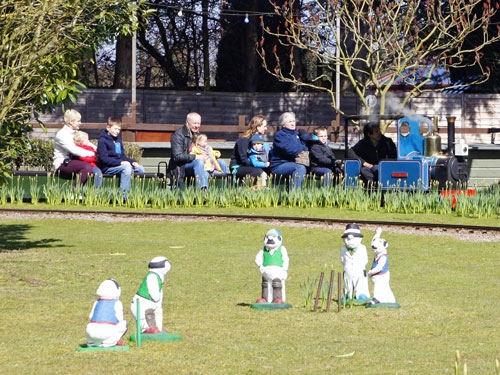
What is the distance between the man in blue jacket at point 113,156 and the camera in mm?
17219

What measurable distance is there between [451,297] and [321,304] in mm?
1283

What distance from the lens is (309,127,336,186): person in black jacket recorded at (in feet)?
58.6

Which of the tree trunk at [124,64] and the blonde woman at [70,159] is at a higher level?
the tree trunk at [124,64]

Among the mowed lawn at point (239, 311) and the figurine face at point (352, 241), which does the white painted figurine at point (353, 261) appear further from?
the mowed lawn at point (239, 311)

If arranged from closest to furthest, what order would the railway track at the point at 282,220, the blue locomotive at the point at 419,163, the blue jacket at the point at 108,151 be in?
the railway track at the point at 282,220 → the blue locomotive at the point at 419,163 → the blue jacket at the point at 108,151

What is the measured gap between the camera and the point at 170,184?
17953 millimetres

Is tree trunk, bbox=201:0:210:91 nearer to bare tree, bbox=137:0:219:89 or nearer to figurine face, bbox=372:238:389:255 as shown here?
bare tree, bbox=137:0:219:89

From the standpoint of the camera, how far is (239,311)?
7.63 metres

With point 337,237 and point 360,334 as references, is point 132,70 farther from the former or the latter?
point 360,334

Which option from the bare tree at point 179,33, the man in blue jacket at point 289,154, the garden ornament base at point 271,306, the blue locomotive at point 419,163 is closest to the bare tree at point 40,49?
the garden ornament base at point 271,306

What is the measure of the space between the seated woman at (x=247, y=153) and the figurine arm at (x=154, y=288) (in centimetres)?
1138

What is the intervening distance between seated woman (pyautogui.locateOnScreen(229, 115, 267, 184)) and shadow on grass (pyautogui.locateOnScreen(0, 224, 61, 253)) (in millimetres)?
4759

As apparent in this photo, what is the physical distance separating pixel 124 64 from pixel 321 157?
20139 millimetres

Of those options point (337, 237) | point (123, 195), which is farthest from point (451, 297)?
point (123, 195)
